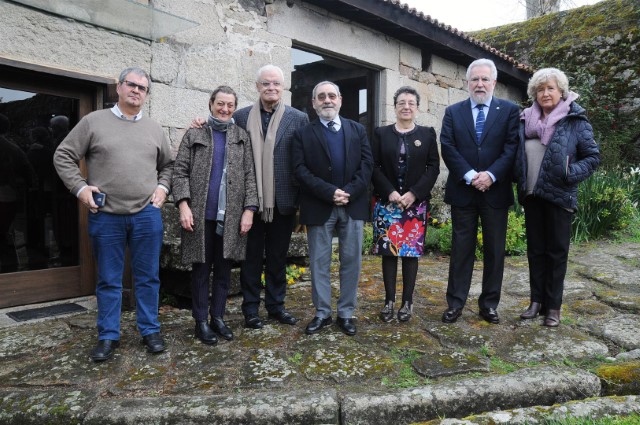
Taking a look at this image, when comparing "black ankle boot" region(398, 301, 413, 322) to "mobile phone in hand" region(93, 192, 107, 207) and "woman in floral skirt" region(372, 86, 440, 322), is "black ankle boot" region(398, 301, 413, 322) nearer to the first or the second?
"woman in floral skirt" region(372, 86, 440, 322)

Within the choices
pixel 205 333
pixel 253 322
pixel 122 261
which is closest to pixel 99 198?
pixel 122 261

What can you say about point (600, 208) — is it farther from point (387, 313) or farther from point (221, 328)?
point (221, 328)

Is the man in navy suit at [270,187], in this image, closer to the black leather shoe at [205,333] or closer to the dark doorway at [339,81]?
the black leather shoe at [205,333]

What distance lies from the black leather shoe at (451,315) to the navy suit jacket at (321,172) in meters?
0.98

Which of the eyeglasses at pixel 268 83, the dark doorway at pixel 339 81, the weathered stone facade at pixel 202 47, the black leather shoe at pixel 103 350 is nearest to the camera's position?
the black leather shoe at pixel 103 350

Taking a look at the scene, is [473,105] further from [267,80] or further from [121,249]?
[121,249]

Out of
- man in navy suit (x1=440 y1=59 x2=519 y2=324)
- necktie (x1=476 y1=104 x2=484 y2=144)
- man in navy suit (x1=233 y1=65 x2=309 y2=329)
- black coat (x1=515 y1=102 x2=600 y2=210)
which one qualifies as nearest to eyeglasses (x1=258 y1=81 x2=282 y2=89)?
man in navy suit (x1=233 y1=65 x2=309 y2=329)

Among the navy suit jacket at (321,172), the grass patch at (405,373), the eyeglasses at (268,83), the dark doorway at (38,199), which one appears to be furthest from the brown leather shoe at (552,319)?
the dark doorway at (38,199)

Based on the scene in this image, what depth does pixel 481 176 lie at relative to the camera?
3.49 meters

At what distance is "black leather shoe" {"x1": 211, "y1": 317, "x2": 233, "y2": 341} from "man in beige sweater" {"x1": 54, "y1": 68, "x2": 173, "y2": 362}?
0.39m

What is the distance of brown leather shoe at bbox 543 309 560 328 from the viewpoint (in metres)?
3.56

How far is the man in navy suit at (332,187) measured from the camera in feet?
11.2

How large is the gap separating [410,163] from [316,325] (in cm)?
135

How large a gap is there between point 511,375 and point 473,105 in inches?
78.1
